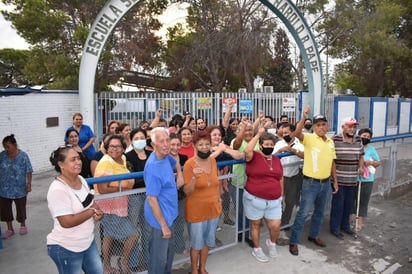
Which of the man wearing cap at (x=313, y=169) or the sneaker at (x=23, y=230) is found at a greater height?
the man wearing cap at (x=313, y=169)

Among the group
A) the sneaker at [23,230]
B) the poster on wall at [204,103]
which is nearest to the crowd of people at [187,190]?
the sneaker at [23,230]

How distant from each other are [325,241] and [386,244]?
85 centimetres

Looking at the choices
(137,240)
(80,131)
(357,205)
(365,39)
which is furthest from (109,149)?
(365,39)

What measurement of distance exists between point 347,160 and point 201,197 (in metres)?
2.36

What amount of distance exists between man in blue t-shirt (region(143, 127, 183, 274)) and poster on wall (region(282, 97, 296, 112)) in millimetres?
11048

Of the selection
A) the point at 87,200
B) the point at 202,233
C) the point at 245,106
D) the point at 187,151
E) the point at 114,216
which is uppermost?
the point at 245,106

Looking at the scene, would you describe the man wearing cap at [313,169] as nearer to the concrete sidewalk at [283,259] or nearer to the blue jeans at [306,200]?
the blue jeans at [306,200]

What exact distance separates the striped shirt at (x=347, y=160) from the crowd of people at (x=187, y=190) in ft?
0.05

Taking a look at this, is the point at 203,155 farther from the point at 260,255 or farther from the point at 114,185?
the point at 260,255

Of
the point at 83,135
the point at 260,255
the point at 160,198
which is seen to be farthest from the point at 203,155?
the point at 83,135

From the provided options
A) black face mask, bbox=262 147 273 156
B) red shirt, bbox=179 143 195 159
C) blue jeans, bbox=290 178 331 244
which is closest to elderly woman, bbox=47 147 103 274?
red shirt, bbox=179 143 195 159

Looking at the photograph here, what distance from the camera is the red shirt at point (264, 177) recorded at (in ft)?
13.2

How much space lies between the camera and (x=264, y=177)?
13.2 feet

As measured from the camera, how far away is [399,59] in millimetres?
23984
